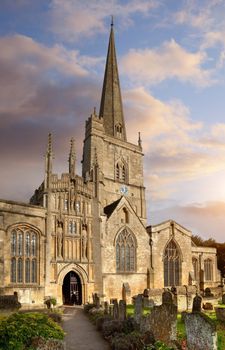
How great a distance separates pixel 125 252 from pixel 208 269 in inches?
644

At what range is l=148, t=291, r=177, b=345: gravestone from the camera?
12931 millimetres

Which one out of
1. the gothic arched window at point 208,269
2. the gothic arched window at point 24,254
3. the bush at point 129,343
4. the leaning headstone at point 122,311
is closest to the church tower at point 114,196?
the gothic arched window at point 24,254

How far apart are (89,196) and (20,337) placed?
2834 cm

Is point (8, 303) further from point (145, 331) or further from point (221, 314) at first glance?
point (145, 331)

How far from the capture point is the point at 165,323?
13.4m

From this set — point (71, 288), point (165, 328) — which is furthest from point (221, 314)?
point (71, 288)

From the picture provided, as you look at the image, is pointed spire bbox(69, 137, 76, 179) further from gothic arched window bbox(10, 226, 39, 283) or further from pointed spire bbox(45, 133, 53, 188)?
gothic arched window bbox(10, 226, 39, 283)

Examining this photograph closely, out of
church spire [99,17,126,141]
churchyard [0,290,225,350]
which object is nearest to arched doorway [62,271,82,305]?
churchyard [0,290,225,350]

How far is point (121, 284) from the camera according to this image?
40.4 meters

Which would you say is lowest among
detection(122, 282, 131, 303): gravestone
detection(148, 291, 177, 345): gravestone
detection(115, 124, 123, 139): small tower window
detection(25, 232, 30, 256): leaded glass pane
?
detection(122, 282, 131, 303): gravestone

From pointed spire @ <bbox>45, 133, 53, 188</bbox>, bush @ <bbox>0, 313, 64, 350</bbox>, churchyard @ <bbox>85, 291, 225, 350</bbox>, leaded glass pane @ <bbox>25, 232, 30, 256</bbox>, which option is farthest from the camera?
pointed spire @ <bbox>45, 133, 53, 188</bbox>

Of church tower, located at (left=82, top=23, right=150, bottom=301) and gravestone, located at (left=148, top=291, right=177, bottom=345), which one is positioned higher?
church tower, located at (left=82, top=23, right=150, bottom=301)

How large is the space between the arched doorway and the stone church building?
0.31 feet

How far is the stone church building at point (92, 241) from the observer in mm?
33562
